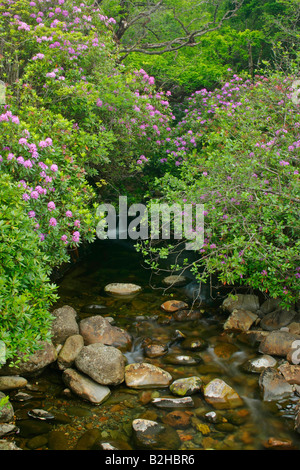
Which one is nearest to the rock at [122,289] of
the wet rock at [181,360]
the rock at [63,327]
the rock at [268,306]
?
the rock at [63,327]

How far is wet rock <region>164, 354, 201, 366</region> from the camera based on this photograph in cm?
496

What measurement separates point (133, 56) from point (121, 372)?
33.7ft

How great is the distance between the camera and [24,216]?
3.80 m

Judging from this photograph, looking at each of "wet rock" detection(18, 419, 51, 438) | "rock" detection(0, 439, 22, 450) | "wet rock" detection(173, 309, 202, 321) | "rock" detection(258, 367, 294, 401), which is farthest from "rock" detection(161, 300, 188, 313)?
"rock" detection(0, 439, 22, 450)

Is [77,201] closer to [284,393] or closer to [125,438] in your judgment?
[125,438]

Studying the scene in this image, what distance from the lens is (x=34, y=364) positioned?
14.9 ft

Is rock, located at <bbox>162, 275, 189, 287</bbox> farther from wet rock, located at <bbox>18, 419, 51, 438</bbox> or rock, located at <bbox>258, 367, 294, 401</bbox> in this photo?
wet rock, located at <bbox>18, 419, 51, 438</bbox>

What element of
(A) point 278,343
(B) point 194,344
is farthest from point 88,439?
(A) point 278,343

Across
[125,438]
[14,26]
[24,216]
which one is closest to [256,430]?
[125,438]

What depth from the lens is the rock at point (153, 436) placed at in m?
3.66

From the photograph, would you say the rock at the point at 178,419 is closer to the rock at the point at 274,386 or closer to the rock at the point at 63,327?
the rock at the point at 274,386

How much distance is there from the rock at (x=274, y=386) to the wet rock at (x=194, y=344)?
0.97 meters

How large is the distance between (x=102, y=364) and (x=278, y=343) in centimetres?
225

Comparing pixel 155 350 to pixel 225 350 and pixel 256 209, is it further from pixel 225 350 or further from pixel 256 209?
Answer: pixel 256 209
